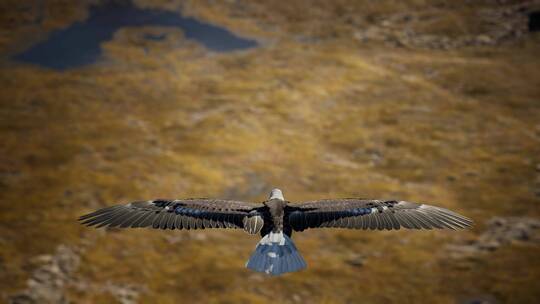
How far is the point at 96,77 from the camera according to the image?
3195 centimetres

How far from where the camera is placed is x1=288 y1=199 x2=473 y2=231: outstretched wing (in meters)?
10.6

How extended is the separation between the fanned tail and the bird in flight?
0.12 feet

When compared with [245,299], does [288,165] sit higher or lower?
higher

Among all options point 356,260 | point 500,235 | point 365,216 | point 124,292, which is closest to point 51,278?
point 124,292

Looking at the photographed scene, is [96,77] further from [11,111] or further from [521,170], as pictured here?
[521,170]

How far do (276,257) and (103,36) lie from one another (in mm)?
30239

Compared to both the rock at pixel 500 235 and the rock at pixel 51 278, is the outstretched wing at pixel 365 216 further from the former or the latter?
the rock at pixel 51 278

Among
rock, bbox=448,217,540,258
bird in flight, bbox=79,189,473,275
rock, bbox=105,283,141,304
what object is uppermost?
bird in flight, bbox=79,189,473,275

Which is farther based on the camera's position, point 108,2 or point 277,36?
point 108,2

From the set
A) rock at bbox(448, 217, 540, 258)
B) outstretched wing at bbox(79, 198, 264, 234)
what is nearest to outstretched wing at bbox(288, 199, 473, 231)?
outstretched wing at bbox(79, 198, 264, 234)

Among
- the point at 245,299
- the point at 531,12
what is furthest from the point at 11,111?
the point at 531,12

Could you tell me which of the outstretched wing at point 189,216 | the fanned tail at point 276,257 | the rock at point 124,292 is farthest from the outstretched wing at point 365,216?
the rock at point 124,292

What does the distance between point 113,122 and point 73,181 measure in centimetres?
481

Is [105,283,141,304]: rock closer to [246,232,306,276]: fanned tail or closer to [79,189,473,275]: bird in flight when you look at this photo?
[79,189,473,275]: bird in flight
